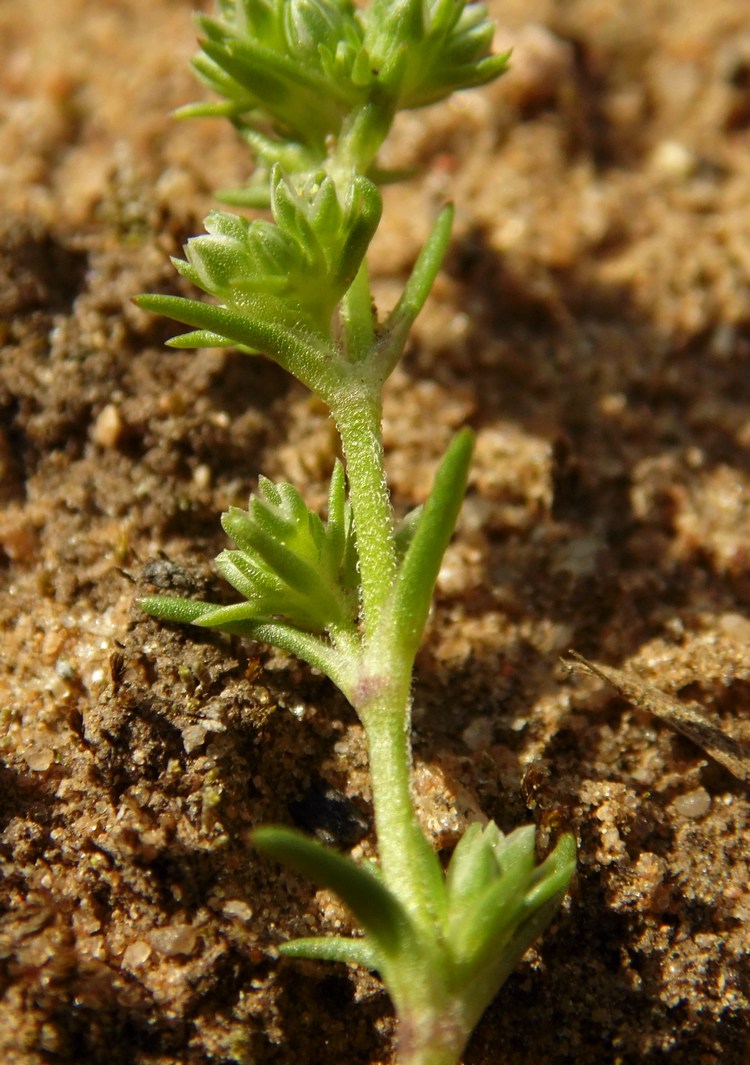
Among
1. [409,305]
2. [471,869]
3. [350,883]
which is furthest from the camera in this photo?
[409,305]

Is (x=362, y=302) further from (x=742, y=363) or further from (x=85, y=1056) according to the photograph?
(x=85, y=1056)

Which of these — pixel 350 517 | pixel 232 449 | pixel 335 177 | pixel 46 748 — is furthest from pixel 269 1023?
pixel 335 177

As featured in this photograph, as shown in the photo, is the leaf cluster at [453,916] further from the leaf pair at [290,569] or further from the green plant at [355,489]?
the leaf pair at [290,569]

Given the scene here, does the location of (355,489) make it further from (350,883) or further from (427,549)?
(350,883)

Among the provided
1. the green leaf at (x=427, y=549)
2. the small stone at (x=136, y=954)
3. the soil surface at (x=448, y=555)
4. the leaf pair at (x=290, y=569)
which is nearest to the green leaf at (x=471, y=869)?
the soil surface at (x=448, y=555)

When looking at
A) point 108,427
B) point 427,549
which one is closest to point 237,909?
point 427,549

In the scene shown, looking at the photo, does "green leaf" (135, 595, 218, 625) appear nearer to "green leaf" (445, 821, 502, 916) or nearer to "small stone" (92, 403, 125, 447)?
"small stone" (92, 403, 125, 447)

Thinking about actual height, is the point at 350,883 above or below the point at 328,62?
below

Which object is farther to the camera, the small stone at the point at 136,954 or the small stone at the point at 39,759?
the small stone at the point at 39,759
